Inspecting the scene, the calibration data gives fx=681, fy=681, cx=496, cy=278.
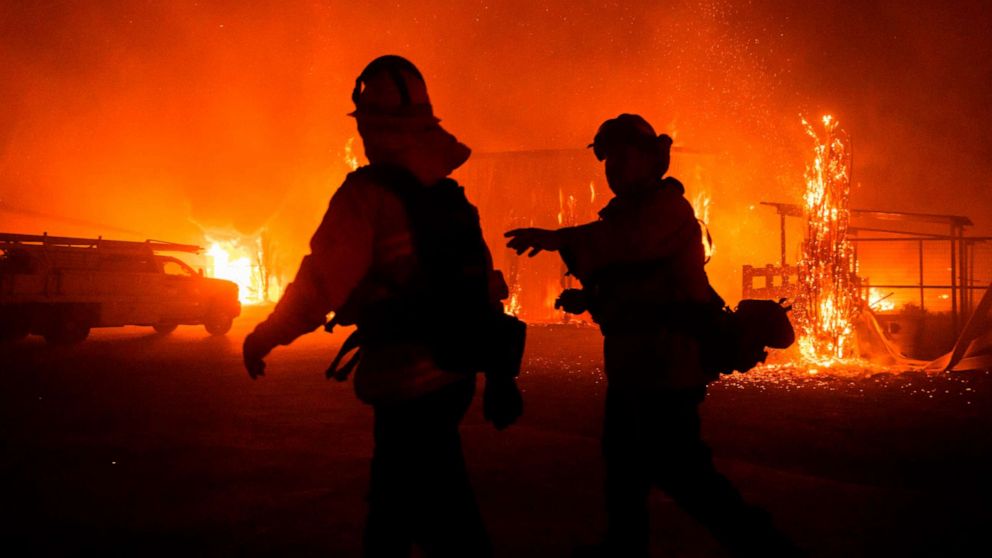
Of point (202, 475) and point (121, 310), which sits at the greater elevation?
point (121, 310)

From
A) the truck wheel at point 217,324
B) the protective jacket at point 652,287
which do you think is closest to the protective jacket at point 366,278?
the protective jacket at point 652,287

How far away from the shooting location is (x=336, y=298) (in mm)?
1671

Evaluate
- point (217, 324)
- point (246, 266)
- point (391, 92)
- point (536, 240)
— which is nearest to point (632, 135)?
point (536, 240)

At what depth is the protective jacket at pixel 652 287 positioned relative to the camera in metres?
2.29

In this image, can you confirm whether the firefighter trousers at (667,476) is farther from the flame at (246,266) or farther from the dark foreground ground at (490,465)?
the flame at (246,266)

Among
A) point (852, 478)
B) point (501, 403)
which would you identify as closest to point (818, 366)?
point (852, 478)

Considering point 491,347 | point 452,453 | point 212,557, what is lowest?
point 212,557

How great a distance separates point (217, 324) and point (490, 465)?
1310 centimetres

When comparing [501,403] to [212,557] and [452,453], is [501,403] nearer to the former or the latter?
[452,453]

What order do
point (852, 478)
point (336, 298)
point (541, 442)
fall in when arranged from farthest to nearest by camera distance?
point (541, 442)
point (852, 478)
point (336, 298)

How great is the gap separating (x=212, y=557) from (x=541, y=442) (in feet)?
7.55

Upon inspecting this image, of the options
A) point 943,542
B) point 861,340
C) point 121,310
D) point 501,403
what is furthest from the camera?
point 121,310

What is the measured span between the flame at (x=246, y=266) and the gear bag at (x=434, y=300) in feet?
107

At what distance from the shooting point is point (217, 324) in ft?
50.6
